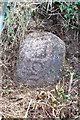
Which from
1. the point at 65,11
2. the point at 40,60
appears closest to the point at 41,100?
the point at 40,60

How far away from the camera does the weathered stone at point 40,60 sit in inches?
99.0

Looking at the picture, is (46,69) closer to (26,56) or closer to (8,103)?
(26,56)

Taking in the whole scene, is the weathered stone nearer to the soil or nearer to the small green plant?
the soil

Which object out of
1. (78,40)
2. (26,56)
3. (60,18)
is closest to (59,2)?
(60,18)

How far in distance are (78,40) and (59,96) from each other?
2.22 ft

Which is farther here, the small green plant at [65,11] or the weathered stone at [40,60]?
the small green plant at [65,11]

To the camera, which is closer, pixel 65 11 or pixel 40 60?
pixel 40 60

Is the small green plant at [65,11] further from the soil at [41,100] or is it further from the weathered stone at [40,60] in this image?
the soil at [41,100]

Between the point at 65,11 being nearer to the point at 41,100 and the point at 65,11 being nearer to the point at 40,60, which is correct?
the point at 40,60

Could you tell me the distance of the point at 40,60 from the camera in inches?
100

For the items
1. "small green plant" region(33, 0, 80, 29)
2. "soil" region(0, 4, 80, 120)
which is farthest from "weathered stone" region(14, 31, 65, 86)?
"small green plant" region(33, 0, 80, 29)

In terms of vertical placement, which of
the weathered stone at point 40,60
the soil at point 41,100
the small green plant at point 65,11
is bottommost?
the soil at point 41,100

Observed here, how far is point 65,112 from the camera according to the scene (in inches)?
90.4

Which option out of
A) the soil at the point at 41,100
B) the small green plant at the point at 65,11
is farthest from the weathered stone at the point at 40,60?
the small green plant at the point at 65,11
